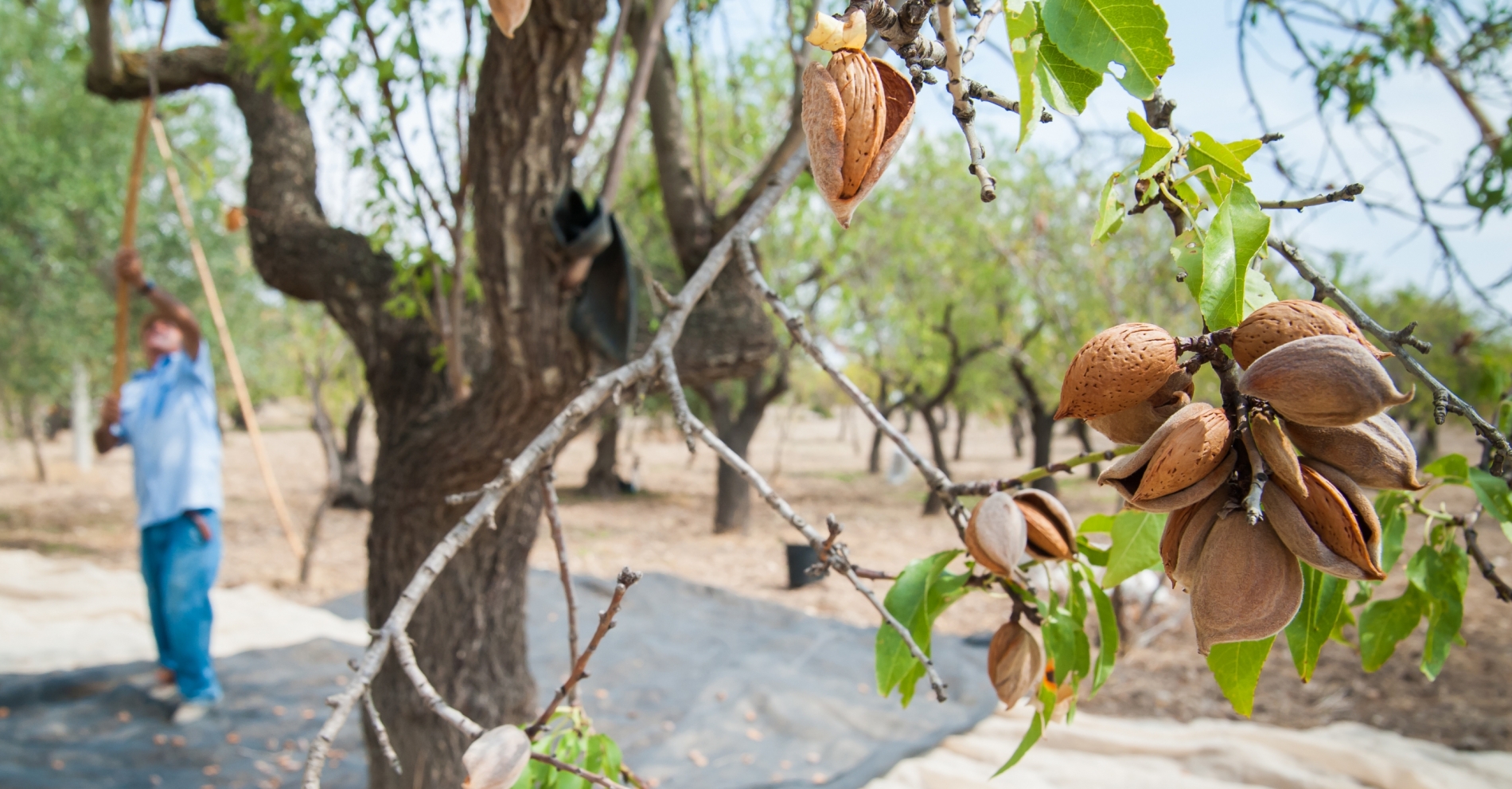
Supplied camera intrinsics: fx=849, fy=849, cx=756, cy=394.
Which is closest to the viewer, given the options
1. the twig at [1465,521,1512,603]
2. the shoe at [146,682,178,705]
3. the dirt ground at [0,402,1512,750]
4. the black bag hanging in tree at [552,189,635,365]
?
the twig at [1465,521,1512,603]

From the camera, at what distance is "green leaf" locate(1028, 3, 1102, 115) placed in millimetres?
606

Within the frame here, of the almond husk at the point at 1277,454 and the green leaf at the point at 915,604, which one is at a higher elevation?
the almond husk at the point at 1277,454

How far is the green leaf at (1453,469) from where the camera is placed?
1.06 m

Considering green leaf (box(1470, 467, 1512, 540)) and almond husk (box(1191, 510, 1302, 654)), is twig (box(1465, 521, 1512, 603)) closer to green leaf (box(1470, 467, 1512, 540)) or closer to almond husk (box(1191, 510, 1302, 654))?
green leaf (box(1470, 467, 1512, 540))

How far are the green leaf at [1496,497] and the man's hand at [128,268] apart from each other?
496 centimetres

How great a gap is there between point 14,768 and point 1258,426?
5048mm

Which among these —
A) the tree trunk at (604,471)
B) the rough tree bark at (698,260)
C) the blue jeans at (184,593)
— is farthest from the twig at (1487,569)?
the tree trunk at (604,471)

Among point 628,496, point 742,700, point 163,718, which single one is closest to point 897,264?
point 628,496

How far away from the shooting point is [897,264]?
11109 mm

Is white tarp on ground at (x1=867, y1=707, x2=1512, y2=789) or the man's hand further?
the man's hand

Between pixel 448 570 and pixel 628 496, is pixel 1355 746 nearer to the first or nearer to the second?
pixel 448 570

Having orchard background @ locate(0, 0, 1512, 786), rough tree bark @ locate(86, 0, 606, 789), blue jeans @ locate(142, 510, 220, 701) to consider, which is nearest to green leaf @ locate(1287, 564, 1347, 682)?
orchard background @ locate(0, 0, 1512, 786)

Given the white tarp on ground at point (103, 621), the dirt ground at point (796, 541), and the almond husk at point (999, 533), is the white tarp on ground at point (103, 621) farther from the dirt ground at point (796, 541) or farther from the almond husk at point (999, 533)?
the almond husk at point (999, 533)

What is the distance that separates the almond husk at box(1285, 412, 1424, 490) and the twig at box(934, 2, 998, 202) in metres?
0.28
